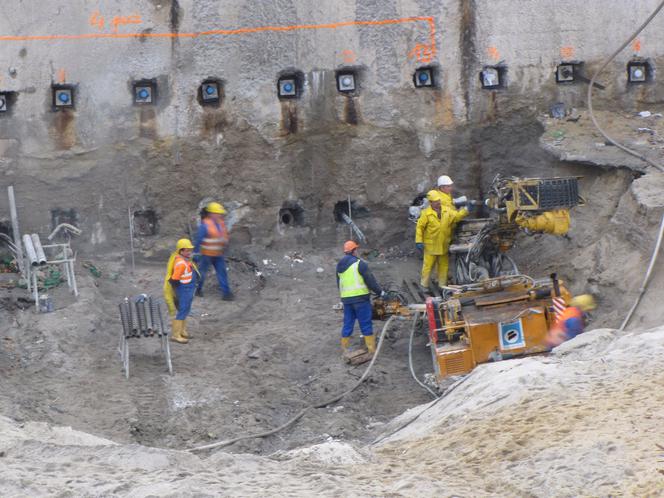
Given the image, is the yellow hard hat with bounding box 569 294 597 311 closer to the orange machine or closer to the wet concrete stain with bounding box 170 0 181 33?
the orange machine

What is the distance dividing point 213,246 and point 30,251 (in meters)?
2.55

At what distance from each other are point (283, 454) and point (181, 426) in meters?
3.14

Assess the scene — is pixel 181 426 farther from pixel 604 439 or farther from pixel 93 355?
pixel 604 439

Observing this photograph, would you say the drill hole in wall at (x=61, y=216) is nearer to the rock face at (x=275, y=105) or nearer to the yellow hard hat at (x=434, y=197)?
the rock face at (x=275, y=105)

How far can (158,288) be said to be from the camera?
52.9ft

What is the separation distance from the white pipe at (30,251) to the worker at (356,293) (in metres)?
3.88

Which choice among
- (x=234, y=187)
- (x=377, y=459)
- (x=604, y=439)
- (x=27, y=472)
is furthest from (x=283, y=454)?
(x=234, y=187)

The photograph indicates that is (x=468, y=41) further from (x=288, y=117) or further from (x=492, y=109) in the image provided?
(x=288, y=117)

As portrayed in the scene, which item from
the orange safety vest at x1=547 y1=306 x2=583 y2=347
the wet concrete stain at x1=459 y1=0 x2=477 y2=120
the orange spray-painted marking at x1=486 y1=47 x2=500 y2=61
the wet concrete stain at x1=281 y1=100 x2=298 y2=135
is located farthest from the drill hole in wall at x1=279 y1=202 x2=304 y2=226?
the orange safety vest at x1=547 y1=306 x2=583 y2=347

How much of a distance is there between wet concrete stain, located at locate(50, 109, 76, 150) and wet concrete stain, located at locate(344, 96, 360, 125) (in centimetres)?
401

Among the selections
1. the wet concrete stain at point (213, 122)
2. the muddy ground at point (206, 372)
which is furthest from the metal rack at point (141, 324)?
the wet concrete stain at point (213, 122)

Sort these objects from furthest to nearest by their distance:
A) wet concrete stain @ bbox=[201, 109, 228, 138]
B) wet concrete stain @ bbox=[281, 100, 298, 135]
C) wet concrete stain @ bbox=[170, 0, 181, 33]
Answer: wet concrete stain @ bbox=[281, 100, 298, 135] < wet concrete stain @ bbox=[201, 109, 228, 138] < wet concrete stain @ bbox=[170, 0, 181, 33]

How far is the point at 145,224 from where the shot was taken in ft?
55.8

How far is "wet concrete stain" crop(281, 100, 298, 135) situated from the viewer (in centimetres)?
1689
